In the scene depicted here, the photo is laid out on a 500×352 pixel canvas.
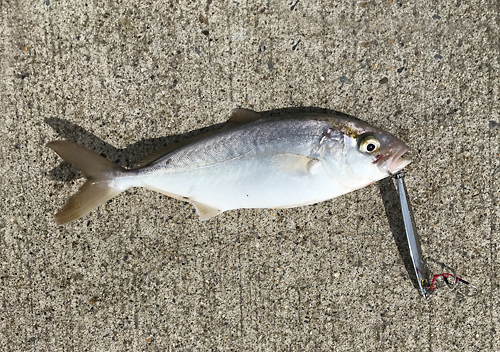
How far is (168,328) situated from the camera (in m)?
Answer: 2.34

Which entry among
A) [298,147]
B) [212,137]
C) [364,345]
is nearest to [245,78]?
[212,137]

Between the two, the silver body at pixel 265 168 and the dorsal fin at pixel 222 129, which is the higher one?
the dorsal fin at pixel 222 129

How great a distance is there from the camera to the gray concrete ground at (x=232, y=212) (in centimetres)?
229

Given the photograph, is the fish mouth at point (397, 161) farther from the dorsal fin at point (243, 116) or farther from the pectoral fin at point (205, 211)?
the pectoral fin at point (205, 211)

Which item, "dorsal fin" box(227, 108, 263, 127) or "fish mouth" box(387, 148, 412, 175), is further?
"dorsal fin" box(227, 108, 263, 127)

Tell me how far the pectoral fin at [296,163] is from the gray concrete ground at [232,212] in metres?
0.41

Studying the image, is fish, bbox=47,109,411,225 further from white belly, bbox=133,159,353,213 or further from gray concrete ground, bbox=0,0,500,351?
gray concrete ground, bbox=0,0,500,351

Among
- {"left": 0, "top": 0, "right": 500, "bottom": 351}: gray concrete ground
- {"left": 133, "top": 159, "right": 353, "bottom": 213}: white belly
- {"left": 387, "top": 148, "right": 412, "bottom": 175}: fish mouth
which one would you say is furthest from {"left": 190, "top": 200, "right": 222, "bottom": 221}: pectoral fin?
{"left": 387, "top": 148, "right": 412, "bottom": 175}: fish mouth

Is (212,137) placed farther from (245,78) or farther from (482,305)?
(482,305)

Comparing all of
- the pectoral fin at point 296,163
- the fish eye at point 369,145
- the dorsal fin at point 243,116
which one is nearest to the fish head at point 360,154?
the fish eye at point 369,145

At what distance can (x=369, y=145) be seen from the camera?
2.04 meters

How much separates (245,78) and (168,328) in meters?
1.94

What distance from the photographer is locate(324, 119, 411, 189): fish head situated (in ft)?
6.68

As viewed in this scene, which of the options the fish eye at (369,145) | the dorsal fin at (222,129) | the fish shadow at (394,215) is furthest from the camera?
the fish shadow at (394,215)
